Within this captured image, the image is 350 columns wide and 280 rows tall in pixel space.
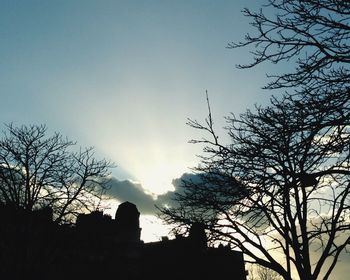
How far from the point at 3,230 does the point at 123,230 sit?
1967cm

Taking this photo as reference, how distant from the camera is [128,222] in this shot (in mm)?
36500

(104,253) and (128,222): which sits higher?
(128,222)

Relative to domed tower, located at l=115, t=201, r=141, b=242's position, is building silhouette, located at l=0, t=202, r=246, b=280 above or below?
below

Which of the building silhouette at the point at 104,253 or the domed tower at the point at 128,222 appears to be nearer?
the building silhouette at the point at 104,253

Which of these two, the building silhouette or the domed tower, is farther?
the domed tower

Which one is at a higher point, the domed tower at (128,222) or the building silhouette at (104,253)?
the domed tower at (128,222)

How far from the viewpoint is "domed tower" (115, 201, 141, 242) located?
35.2 meters

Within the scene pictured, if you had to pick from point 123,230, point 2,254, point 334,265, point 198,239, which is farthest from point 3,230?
point 123,230

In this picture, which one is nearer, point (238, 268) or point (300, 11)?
point (300, 11)

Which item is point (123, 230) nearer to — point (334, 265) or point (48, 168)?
point (48, 168)

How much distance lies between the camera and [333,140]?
4945mm

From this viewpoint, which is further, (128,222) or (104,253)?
(128,222)

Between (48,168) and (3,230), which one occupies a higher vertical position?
(48,168)

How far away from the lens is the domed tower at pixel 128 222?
35.2 m
